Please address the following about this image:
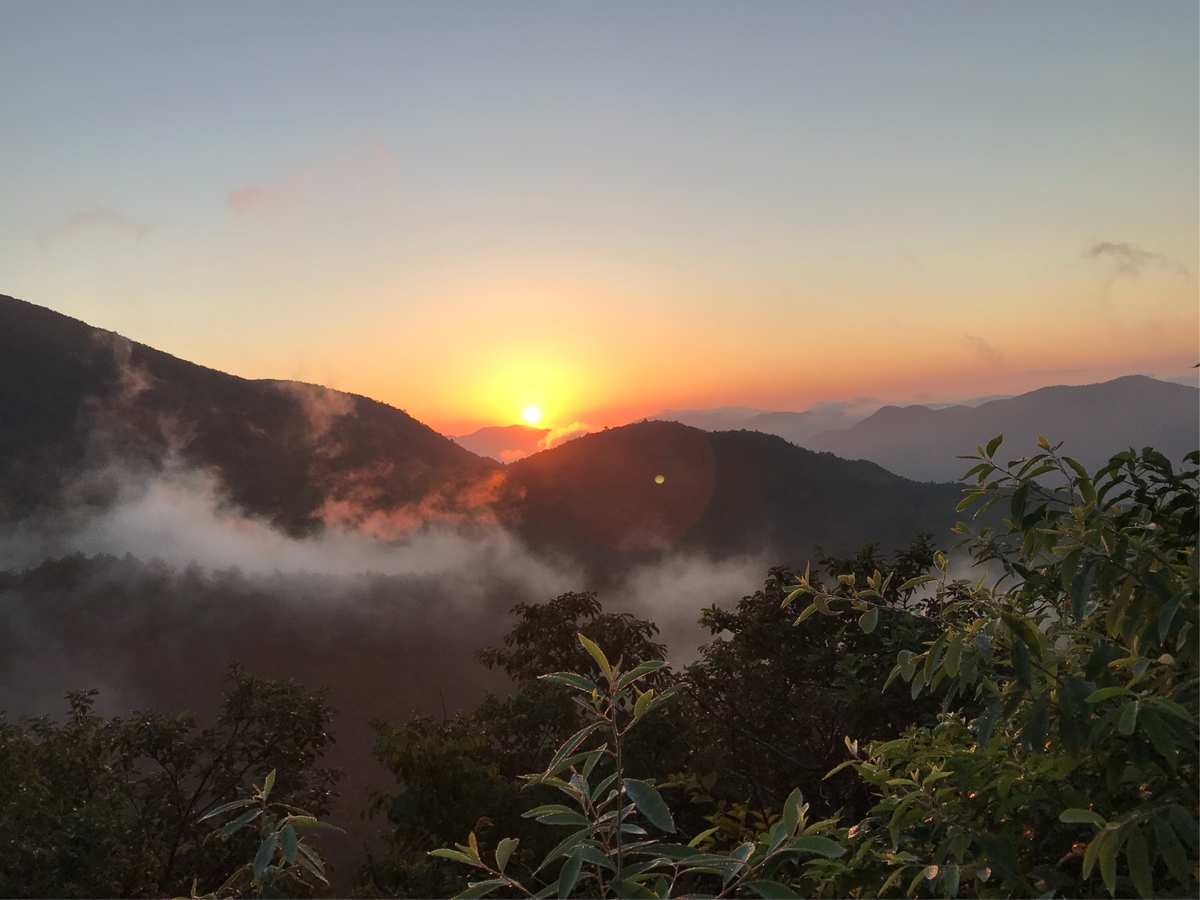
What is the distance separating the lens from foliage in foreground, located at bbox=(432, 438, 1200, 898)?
181 centimetres

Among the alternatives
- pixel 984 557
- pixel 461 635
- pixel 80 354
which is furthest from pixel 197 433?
pixel 984 557

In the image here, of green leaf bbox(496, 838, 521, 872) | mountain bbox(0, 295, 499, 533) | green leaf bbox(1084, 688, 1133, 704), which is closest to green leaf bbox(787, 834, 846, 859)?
green leaf bbox(496, 838, 521, 872)

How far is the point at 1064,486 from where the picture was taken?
2.98 metres

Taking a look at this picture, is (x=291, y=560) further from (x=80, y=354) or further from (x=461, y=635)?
(x=80, y=354)

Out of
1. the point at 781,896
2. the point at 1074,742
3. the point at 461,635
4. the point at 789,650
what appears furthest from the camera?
the point at 461,635

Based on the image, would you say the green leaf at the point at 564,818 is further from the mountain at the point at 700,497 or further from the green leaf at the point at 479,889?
the mountain at the point at 700,497

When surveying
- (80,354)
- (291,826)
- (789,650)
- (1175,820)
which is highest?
(80,354)

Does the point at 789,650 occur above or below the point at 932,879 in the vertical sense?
below

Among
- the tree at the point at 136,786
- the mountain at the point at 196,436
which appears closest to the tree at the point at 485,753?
the tree at the point at 136,786

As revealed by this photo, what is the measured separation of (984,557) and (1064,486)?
639mm

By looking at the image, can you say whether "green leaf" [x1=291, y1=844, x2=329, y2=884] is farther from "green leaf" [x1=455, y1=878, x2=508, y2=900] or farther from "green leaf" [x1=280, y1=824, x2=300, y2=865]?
→ "green leaf" [x1=455, y1=878, x2=508, y2=900]

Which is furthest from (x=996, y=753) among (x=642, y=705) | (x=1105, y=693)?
(x=642, y=705)

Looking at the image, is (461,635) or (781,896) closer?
(781,896)

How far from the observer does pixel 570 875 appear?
5.09ft
